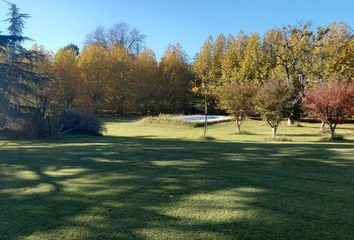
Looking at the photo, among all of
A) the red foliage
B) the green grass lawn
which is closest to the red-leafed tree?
the red foliage

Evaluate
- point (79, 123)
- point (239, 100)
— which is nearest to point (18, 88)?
point (79, 123)

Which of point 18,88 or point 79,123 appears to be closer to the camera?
point 18,88

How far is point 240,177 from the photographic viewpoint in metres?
4.99

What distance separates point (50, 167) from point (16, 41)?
46.6 feet

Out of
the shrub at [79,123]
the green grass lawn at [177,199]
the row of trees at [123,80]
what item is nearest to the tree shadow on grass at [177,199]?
the green grass lawn at [177,199]

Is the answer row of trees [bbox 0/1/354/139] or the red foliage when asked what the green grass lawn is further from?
row of trees [bbox 0/1/354/139]

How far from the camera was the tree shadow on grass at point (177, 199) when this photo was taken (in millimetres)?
3166

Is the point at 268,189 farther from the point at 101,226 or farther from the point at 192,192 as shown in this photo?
the point at 101,226

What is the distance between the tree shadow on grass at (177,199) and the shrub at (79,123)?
1282cm

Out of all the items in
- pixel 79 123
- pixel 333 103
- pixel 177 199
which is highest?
pixel 333 103

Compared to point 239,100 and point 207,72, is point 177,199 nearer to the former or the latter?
point 239,100

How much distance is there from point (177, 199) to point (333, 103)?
1667 centimetres

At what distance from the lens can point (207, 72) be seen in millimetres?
46375

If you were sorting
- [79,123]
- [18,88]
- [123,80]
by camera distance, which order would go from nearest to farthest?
[18,88]
[79,123]
[123,80]
